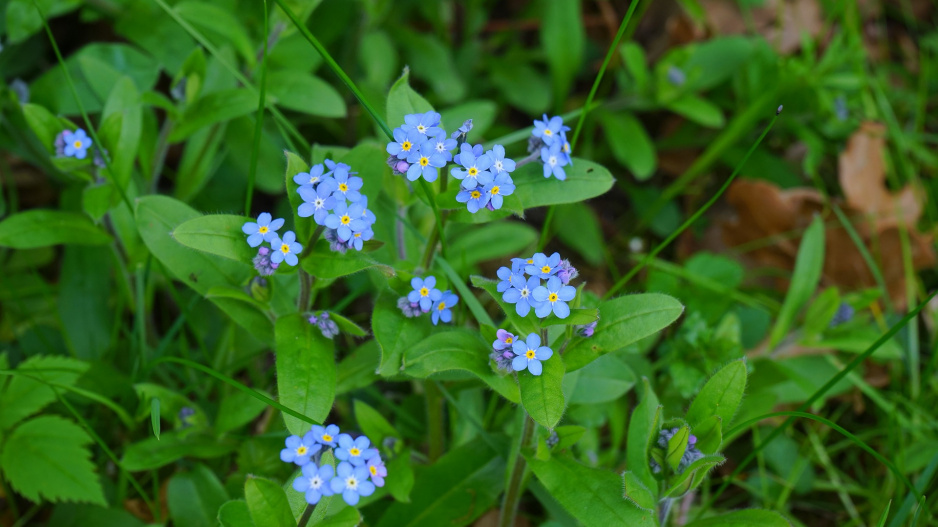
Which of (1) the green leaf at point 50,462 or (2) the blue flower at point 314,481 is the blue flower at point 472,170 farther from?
(1) the green leaf at point 50,462

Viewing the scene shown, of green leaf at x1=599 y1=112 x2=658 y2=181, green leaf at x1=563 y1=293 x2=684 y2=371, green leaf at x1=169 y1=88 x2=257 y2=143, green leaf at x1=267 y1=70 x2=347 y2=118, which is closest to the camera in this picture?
green leaf at x1=563 y1=293 x2=684 y2=371

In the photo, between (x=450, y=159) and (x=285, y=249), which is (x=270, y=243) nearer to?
(x=285, y=249)

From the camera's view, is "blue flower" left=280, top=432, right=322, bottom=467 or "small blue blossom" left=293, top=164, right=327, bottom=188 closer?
"blue flower" left=280, top=432, right=322, bottom=467

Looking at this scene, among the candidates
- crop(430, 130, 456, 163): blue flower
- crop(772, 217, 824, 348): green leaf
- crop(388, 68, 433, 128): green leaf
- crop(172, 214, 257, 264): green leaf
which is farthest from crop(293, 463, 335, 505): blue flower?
crop(772, 217, 824, 348): green leaf

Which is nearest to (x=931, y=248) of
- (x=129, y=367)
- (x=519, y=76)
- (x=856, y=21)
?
(x=856, y=21)

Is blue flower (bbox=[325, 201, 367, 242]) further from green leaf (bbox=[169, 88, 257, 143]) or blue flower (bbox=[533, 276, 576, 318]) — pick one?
green leaf (bbox=[169, 88, 257, 143])
